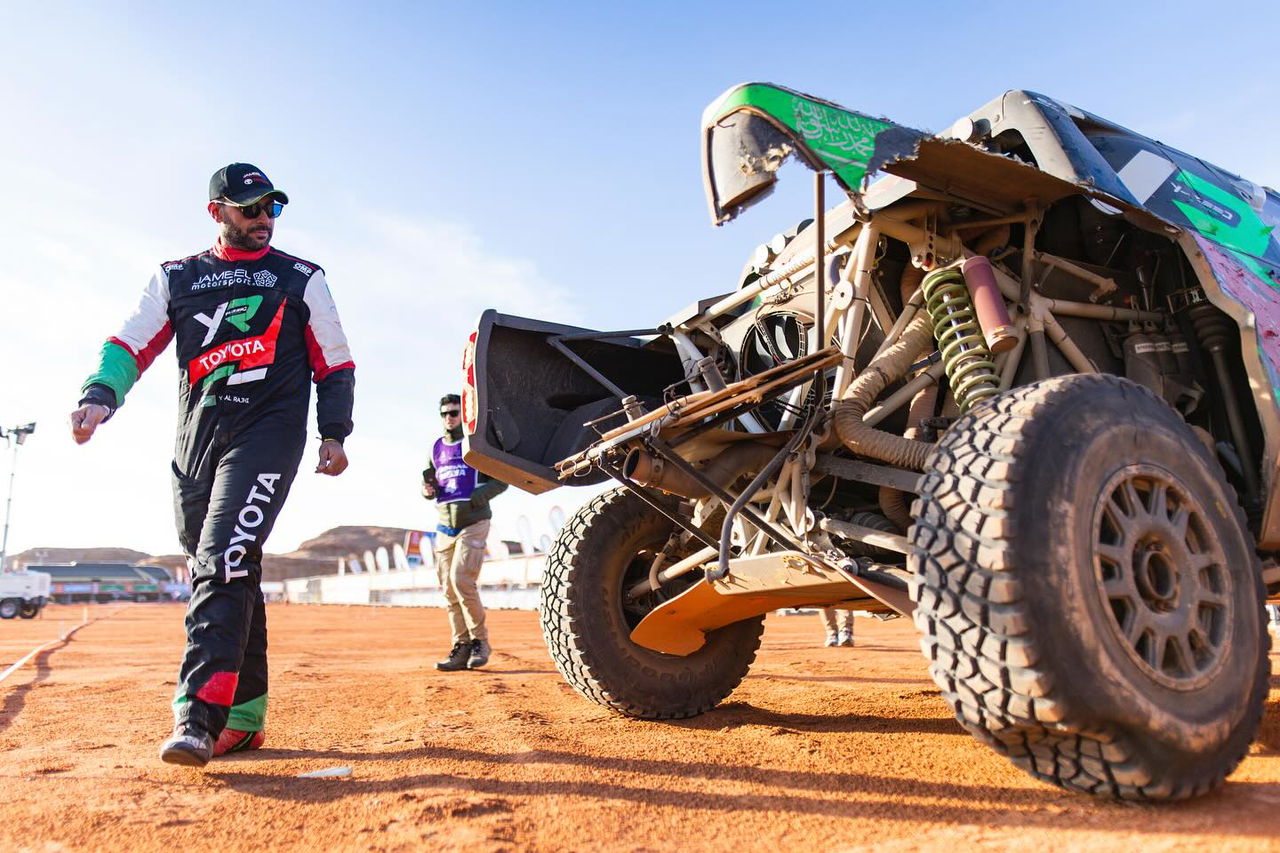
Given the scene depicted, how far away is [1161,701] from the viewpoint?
228 cm

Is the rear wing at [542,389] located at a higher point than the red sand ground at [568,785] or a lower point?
higher

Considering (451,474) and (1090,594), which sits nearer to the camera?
(1090,594)

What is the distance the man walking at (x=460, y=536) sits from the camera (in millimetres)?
6715

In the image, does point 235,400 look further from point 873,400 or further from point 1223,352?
point 1223,352

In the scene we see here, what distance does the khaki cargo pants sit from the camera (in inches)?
263

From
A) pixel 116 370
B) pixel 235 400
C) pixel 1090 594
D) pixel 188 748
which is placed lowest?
pixel 188 748

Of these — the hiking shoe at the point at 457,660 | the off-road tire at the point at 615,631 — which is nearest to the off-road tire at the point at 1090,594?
the off-road tire at the point at 615,631

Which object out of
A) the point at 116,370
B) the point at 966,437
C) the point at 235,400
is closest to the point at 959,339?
the point at 966,437

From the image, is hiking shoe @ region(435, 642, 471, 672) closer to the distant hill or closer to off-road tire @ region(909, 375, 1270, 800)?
off-road tire @ region(909, 375, 1270, 800)

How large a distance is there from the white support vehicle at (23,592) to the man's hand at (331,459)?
974 inches

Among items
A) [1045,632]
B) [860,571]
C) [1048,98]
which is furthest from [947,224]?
[1045,632]

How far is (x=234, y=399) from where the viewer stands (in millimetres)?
3299

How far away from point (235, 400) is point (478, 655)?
12.6 feet

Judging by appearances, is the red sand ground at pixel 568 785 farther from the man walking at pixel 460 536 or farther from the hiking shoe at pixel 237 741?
the man walking at pixel 460 536
